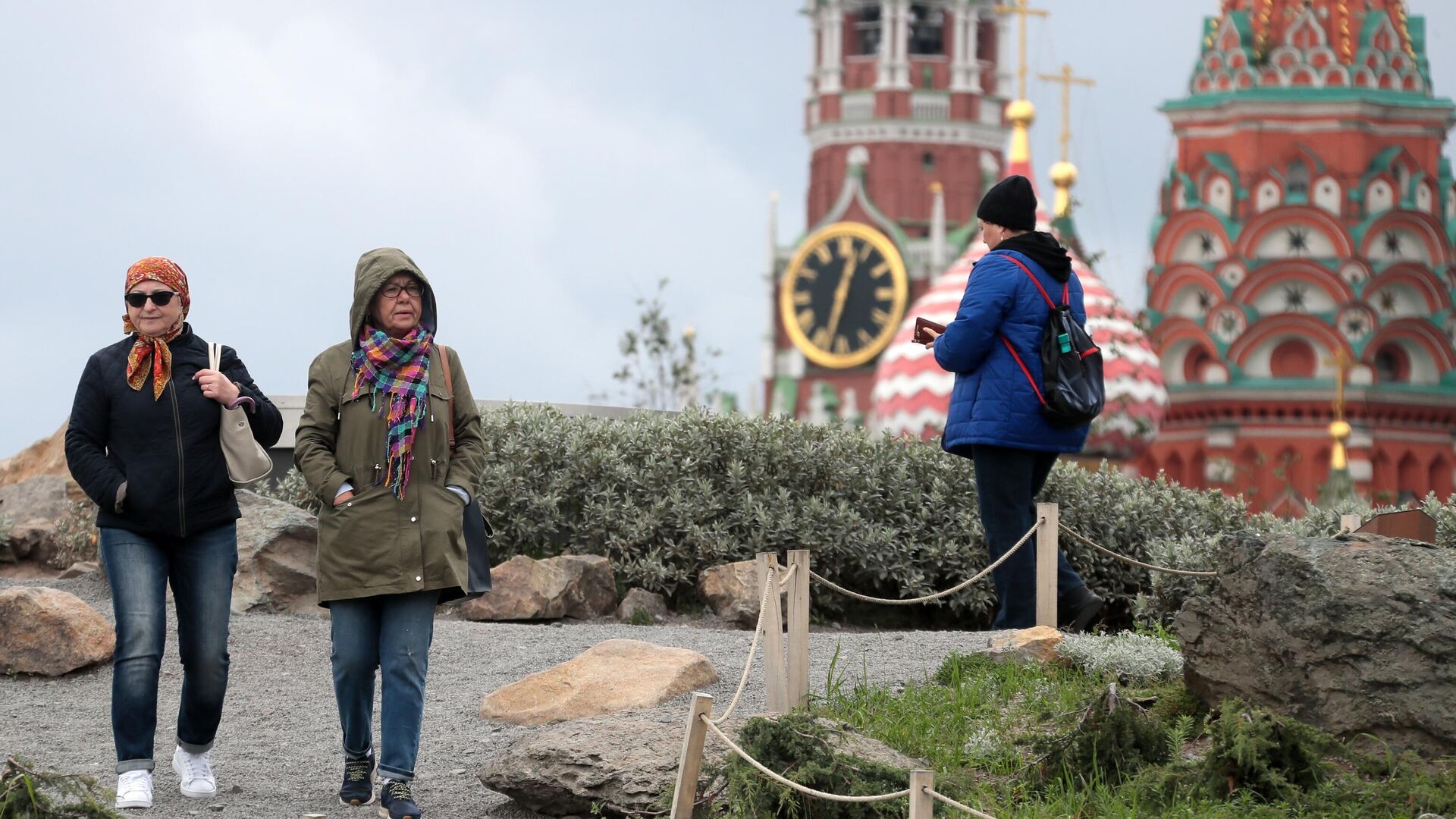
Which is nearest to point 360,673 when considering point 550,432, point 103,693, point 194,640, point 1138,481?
point 194,640

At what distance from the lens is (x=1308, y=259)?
42500 millimetres

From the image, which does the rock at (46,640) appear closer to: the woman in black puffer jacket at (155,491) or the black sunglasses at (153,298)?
the woman in black puffer jacket at (155,491)

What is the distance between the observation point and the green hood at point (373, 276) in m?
6.75

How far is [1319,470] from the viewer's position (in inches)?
1693

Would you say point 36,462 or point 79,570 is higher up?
point 36,462

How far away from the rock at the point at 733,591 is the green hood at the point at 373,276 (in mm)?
4593

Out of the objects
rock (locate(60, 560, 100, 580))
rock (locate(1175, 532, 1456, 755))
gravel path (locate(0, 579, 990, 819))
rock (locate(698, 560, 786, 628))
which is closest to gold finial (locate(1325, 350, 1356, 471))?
rock (locate(698, 560, 786, 628))

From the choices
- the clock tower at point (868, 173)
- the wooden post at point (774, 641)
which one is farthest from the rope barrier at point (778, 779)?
the clock tower at point (868, 173)

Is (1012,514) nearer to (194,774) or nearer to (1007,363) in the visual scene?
(1007,363)

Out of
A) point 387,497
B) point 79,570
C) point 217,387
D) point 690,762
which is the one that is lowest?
point 690,762

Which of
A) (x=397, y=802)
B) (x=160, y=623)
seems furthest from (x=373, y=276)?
(x=397, y=802)

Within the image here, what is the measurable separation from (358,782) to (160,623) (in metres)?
0.83

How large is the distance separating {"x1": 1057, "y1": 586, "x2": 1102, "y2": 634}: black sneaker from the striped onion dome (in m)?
17.8

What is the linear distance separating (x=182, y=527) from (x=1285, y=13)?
4065 centimetres
